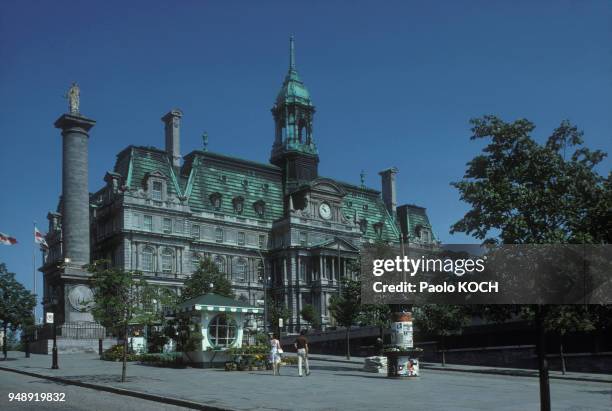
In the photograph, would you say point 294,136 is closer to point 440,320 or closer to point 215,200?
point 215,200

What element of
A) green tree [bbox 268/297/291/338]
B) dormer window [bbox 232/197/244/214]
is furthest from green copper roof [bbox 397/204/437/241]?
green tree [bbox 268/297/291/338]

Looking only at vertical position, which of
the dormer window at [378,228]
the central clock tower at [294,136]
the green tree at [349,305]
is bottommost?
the green tree at [349,305]

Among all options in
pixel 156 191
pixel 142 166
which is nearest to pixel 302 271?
pixel 156 191

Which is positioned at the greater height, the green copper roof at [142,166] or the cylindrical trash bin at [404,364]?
the green copper roof at [142,166]

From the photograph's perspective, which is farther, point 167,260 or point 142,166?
point 142,166

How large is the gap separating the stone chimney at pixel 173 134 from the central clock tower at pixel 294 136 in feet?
56.3

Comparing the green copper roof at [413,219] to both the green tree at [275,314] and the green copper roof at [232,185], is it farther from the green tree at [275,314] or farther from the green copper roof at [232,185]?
the green tree at [275,314]

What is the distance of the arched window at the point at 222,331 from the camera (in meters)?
38.2

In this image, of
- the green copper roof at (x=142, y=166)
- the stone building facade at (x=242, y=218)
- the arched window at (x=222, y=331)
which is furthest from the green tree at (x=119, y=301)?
the green copper roof at (x=142, y=166)

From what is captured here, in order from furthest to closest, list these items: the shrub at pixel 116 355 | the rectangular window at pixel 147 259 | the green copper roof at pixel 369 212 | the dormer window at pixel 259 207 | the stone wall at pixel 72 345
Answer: the green copper roof at pixel 369 212 < the dormer window at pixel 259 207 < the rectangular window at pixel 147 259 < the stone wall at pixel 72 345 < the shrub at pixel 116 355

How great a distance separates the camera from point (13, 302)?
5222 cm

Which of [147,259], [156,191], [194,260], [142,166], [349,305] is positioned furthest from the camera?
[194,260]

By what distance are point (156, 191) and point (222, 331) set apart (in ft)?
178

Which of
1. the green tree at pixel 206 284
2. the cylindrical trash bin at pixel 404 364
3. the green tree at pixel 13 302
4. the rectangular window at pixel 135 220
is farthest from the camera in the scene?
the rectangular window at pixel 135 220
